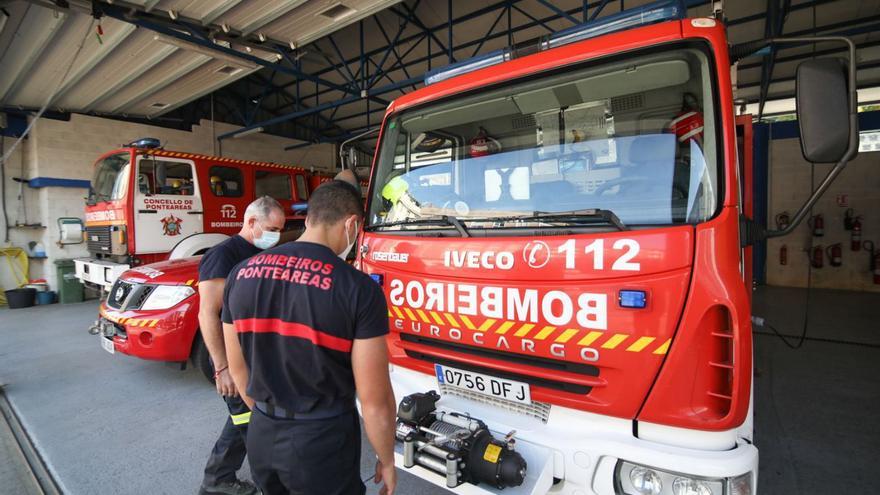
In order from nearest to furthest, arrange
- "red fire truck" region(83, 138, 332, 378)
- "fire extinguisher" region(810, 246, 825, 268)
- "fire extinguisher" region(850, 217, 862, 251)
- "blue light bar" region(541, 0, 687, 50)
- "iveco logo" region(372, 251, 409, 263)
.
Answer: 1. "blue light bar" region(541, 0, 687, 50)
2. "iveco logo" region(372, 251, 409, 263)
3. "red fire truck" region(83, 138, 332, 378)
4. "fire extinguisher" region(850, 217, 862, 251)
5. "fire extinguisher" region(810, 246, 825, 268)

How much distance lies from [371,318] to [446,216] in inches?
34.9

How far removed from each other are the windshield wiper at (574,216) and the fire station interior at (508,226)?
0.04ft

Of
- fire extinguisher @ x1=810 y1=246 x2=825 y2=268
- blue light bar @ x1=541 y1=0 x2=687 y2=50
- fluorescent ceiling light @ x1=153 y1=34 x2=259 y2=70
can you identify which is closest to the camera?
blue light bar @ x1=541 y1=0 x2=687 y2=50

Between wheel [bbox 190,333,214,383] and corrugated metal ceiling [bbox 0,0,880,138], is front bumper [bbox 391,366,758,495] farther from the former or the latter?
corrugated metal ceiling [bbox 0,0,880,138]

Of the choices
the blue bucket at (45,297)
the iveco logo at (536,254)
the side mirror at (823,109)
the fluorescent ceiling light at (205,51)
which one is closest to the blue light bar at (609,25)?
the side mirror at (823,109)

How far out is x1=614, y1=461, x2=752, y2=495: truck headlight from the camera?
136cm

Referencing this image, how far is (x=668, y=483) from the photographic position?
4.71 feet

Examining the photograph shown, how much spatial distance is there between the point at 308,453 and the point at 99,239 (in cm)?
671

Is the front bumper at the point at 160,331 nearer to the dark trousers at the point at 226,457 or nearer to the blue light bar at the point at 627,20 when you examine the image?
the dark trousers at the point at 226,457

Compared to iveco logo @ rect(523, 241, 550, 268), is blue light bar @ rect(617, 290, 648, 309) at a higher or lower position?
lower

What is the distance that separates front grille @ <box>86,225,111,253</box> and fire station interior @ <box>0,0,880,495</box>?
0.05m

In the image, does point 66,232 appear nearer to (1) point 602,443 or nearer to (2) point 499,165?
(2) point 499,165

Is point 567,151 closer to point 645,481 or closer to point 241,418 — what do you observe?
point 645,481

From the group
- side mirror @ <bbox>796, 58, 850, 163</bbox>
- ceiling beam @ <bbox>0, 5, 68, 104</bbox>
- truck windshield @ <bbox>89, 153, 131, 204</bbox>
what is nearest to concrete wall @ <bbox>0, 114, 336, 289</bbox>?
ceiling beam @ <bbox>0, 5, 68, 104</bbox>
